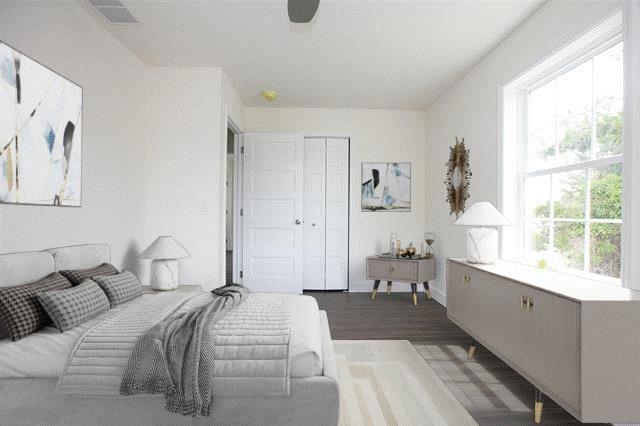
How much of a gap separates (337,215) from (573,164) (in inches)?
146

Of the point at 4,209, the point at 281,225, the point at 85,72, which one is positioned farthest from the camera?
the point at 281,225

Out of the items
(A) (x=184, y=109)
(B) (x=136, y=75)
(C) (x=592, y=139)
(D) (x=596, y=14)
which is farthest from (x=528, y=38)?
(B) (x=136, y=75)

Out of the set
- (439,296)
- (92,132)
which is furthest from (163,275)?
(439,296)

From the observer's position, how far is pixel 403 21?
135 inches

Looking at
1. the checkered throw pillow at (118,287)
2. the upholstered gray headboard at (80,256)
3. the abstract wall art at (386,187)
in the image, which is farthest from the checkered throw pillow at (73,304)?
the abstract wall art at (386,187)

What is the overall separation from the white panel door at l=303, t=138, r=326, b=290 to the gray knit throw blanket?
4278mm

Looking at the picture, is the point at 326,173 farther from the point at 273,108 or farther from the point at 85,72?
the point at 85,72

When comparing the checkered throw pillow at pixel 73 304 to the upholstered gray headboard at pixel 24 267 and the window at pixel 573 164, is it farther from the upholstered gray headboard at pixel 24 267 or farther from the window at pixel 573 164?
the window at pixel 573 164

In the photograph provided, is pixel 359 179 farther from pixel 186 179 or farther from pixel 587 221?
pixel 587 221

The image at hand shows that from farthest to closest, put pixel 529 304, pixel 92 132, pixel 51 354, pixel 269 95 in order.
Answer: pixel 269 95 < pixel 92 132 < pixel 529 304 < pixel 51 354

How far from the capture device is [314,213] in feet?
20.7

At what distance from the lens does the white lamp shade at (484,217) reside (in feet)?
10.8

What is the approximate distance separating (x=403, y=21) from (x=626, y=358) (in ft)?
8.99

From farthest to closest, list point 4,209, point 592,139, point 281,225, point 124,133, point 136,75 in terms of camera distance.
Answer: point 281,225 → point 136,75 → point 124,133 → point 592,139 → point 4,209
